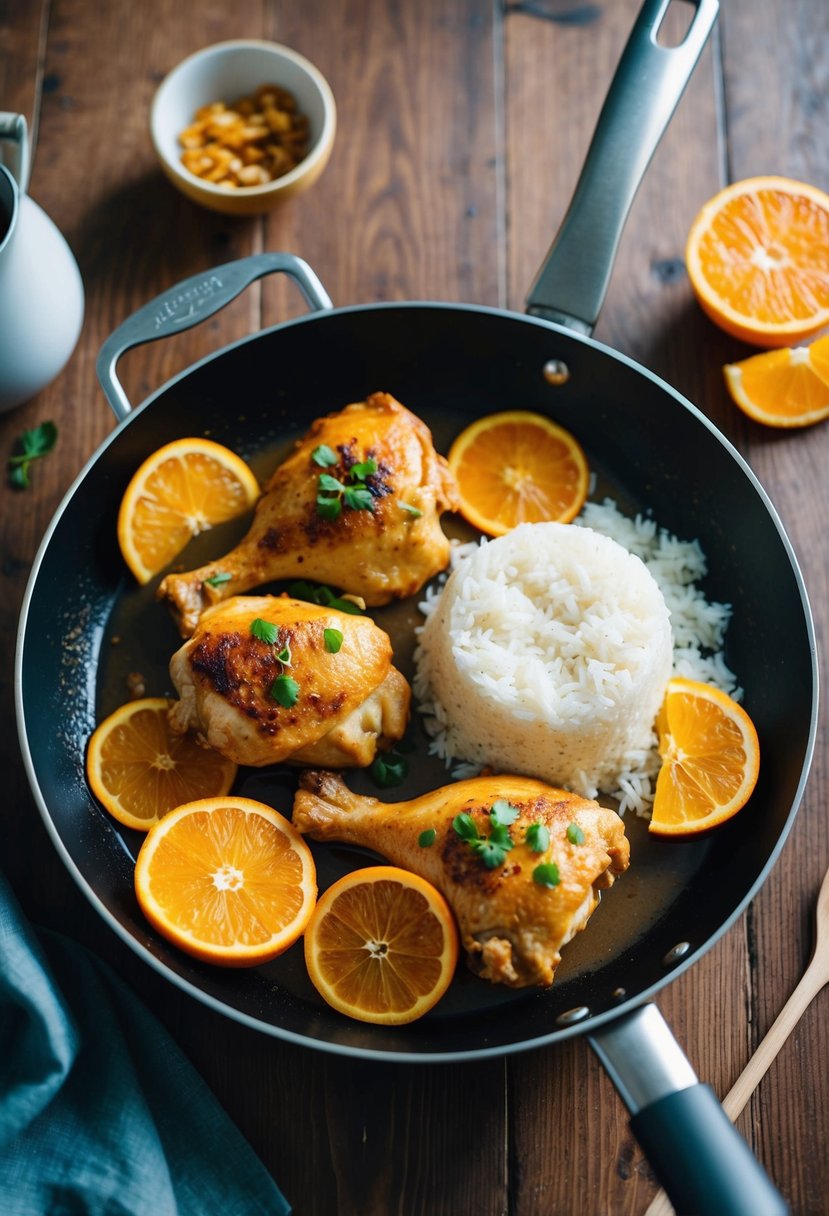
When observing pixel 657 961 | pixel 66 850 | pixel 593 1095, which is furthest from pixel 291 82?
pixel 593 1095

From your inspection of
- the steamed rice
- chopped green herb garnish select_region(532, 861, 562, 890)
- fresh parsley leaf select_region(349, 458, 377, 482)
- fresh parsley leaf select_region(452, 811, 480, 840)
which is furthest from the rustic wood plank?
fresh parsley leaf select_region(349, 458, 377, 482)

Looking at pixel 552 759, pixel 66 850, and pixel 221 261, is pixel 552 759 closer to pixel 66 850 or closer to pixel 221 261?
pixel 66 850

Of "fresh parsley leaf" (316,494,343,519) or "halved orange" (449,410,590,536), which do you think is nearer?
"fresh parsley leaf" (316,494,343,519)

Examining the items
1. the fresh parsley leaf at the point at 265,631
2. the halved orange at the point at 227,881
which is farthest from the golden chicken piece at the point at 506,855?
the fresh parsley leaf at the point at 265,631

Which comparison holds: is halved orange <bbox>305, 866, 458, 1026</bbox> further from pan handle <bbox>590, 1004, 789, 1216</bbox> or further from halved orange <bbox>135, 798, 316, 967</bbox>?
pan handle <bbox>590, 1004, 789, 1216</bbox>

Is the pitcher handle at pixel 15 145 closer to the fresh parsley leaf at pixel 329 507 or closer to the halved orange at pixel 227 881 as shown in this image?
the fresh parsley leaf at pixel 329 507
